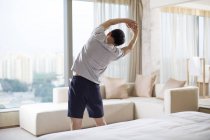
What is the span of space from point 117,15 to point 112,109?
202cm

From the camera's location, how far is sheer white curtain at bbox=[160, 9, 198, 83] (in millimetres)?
7168

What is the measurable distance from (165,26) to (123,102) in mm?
2790

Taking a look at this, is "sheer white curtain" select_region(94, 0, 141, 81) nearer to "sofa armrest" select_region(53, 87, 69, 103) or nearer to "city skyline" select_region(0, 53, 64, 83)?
"city skyline" select_region(0, 53, 64, 83)

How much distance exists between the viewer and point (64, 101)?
4.99m

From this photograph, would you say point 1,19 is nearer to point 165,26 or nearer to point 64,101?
point 64,101

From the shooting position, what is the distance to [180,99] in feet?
14.9

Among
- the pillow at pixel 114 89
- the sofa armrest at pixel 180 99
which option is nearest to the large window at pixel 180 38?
the pillow at pixel 114 89

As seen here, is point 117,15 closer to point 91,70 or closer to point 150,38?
point 150,38

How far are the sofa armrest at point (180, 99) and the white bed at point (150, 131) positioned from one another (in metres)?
2.00

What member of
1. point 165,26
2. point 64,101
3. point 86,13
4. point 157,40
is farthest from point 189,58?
point 64,101

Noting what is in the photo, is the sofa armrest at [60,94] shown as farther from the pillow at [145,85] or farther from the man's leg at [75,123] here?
the man's leg at [75,123]

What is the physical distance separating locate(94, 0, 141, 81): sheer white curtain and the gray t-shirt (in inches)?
112

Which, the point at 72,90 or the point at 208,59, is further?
the point at 208,59

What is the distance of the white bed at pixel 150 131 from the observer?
1904mm
